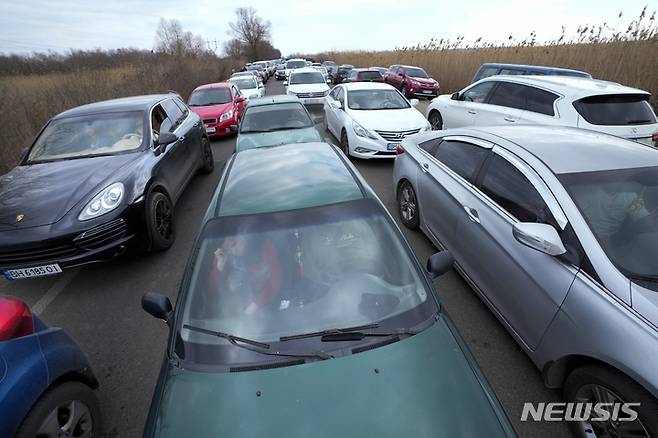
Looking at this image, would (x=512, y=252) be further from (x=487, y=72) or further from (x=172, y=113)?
(x=487, y=72)

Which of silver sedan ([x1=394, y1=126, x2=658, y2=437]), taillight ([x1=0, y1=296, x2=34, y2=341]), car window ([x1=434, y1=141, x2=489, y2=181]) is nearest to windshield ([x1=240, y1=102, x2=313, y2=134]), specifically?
car window ([x1=434, y1=141, x2=489, y2=181])

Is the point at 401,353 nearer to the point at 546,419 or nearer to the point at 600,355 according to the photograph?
the point at 600,355

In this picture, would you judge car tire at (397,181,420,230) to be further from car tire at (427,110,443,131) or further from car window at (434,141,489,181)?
car tire at (427,110,443,131)

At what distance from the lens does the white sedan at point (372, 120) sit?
685 cm

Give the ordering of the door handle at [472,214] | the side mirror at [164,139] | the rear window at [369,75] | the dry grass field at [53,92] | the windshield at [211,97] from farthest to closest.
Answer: the rear window at [369,75], the windshield at [211,97], the dry grass field at [53,92], the side mirror at [164,139], the door handle at [472,214]

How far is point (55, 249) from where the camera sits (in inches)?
130

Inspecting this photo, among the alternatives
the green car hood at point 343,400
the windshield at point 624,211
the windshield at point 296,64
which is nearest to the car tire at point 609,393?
the windshield at point 624,211

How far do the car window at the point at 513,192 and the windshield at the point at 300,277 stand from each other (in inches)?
46.7

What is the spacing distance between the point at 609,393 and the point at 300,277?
1791mm

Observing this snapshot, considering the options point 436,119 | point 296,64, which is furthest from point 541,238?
point 296,64

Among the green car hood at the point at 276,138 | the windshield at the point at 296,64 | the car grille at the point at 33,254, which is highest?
the windshield at the point at 296,64

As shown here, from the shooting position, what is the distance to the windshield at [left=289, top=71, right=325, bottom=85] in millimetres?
13734

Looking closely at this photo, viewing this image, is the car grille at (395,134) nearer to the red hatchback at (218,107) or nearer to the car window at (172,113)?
the car window at (172,113)

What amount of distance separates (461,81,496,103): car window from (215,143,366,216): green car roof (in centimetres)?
574
